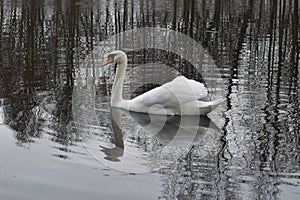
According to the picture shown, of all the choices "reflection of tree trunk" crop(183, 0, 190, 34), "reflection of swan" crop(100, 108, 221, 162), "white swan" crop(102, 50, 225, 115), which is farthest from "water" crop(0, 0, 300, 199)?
"reflection of tree trunk" crop(183, 0, 190, 34)

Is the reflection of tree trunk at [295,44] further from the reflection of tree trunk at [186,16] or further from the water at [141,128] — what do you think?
the reflection of tree trunk at [186,16]

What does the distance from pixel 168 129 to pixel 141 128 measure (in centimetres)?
35

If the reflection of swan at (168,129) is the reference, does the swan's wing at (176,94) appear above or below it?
above

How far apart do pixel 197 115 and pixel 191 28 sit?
12.4 metres

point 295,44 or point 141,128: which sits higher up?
point 295,44

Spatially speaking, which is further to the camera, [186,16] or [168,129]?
[186,16]

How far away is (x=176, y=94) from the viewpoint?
26.8ft

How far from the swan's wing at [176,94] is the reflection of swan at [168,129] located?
0.25 meters

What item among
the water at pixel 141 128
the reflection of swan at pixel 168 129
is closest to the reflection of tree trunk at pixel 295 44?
the water at pixel 141 128

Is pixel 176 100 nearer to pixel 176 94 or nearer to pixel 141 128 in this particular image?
pixel 176 94

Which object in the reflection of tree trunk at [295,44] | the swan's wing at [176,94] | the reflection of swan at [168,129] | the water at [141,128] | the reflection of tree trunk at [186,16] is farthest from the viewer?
the reflection of tree trunk at [186,16]

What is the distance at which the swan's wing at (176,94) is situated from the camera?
816cm

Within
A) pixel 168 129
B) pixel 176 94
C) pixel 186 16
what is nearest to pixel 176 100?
pixel 176 94

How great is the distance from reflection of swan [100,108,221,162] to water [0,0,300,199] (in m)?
0.01
